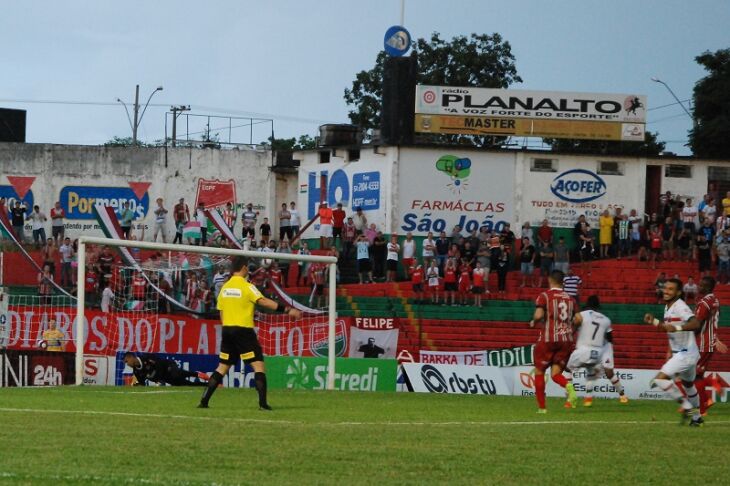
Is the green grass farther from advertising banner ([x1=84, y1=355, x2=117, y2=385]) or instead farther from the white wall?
the white wall

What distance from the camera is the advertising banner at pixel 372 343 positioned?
36.9m

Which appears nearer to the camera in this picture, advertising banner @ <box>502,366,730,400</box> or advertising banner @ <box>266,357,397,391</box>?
advertising banner @ <box>266,357,397,391</box>

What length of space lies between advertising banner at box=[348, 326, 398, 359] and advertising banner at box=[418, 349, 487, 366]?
1.69 m

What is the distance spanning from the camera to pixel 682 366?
1678 centimetres

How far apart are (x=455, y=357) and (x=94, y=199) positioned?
80.0ft

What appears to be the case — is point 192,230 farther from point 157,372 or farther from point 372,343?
point 157,372

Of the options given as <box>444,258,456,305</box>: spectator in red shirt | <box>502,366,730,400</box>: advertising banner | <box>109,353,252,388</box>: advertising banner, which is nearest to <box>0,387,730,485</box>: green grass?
<box>109,353,252,388</box>: advertising banner

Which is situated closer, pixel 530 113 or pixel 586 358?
pixel 586 358

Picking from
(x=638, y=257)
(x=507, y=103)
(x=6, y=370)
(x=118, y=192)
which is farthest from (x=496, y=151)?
(x=6, y=370)

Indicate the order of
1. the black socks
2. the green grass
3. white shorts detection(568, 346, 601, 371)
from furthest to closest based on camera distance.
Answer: white shorts detection(568, 346, 601, 371) < the black socks < the green grass

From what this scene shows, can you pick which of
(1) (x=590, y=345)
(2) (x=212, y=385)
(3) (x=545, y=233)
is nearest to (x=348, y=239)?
(3) (x=545, y=233)

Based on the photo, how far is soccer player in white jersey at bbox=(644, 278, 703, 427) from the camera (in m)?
16.7

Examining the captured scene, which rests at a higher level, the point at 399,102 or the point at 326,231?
the point at 399,102

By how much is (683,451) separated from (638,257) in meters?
34.3
